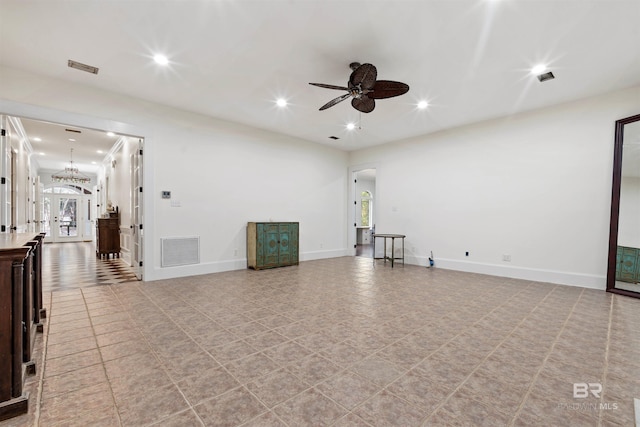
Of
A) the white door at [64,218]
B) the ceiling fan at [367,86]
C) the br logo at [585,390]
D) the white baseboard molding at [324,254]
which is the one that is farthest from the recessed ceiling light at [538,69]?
the white door at [64,218]

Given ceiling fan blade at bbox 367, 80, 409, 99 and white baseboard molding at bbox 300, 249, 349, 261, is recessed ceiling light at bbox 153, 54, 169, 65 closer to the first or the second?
ceiling fan blade at bbox 367, 80, 409, 99

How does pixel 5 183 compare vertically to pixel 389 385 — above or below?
above

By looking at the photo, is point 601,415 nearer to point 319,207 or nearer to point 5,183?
point 319,207

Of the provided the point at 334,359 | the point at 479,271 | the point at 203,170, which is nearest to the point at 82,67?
the point at 203,170

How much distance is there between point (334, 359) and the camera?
2199 millimetres

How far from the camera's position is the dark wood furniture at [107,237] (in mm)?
7484

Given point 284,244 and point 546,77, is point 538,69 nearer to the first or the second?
point 546,77

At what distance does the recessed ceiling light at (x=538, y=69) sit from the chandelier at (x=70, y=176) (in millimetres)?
12341

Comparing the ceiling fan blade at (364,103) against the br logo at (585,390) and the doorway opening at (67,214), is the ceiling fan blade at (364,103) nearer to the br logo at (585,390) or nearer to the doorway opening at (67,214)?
the br logo at (585,390)

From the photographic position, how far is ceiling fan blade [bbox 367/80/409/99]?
323cm

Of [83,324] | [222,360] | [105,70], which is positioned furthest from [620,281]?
[105,70]

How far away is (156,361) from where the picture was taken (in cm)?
215

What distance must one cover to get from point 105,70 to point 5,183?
2.25 m

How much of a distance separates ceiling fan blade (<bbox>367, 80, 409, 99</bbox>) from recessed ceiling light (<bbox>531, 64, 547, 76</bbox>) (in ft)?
5.76
